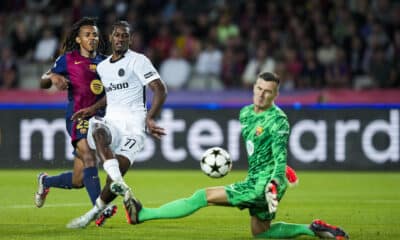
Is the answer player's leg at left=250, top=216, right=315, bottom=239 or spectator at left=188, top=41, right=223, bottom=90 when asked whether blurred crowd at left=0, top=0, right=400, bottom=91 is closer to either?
spectator at left=188, top=41, right=223, bottom=90

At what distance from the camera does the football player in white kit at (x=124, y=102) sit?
9.84m

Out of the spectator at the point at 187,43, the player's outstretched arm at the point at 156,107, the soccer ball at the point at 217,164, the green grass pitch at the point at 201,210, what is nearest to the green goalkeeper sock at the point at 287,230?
the green grass pitch at the point at 201,210

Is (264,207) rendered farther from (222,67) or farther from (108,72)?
(222,67)

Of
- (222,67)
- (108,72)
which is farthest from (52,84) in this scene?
Result: (222,67)

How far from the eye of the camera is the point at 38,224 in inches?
406

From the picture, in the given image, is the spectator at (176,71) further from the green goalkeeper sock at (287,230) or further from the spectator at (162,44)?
the green goalkeeper sock at (287,230)

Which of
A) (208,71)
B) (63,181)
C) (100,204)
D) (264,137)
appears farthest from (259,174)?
(208,71)

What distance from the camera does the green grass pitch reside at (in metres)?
9.60

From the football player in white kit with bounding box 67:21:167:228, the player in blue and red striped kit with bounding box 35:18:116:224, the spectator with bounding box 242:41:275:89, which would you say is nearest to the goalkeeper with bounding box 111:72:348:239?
the football player in white kit with bounding box 67:21:167:228

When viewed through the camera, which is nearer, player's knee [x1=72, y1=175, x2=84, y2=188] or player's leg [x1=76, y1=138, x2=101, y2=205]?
player's leg [x1=76, y1=138, x2=101, y2=205]

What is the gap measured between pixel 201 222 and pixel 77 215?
154 cm

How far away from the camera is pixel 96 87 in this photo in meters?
10.7

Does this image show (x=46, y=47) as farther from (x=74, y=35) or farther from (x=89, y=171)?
(x=89, y=171)

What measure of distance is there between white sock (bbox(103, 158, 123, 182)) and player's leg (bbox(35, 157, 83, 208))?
132cm
